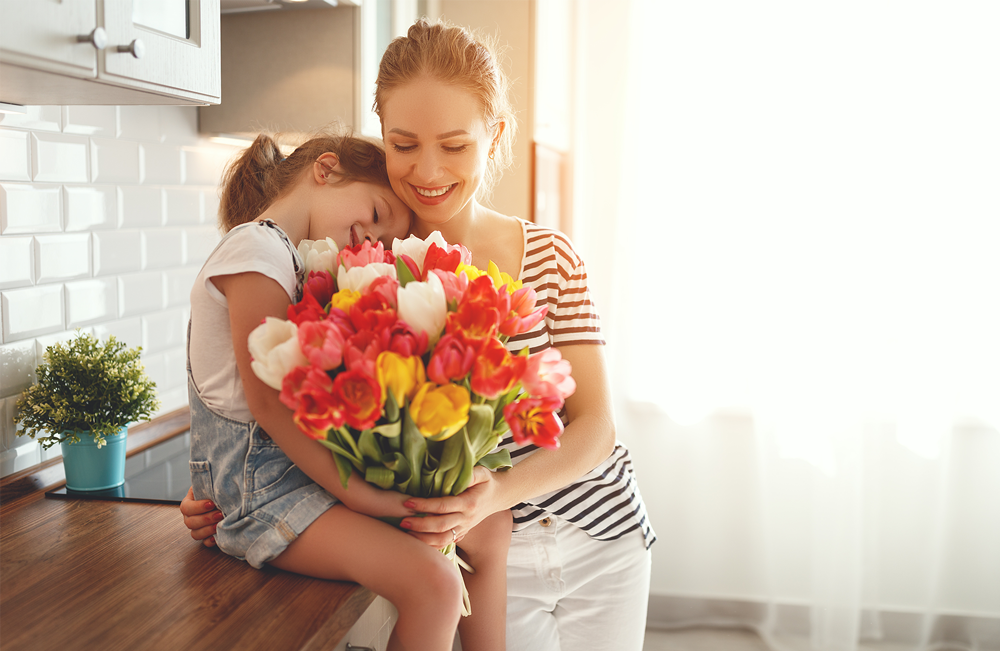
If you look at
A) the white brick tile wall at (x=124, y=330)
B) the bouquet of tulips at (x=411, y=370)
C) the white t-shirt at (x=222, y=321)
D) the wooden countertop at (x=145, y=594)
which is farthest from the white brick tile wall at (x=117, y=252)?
the bouquet of tulips at (x=411, y=370)

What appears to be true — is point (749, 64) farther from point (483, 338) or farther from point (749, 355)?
point (483, 338)

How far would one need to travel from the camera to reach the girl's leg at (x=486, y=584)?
1.16m

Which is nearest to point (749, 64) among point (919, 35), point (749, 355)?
point (919, 35)

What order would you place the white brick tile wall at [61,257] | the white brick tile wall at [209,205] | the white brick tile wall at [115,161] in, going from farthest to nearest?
the white brick tile wall at [209,205], the white brick tile wall at [115,161], the white brick tile wall at [61,257]

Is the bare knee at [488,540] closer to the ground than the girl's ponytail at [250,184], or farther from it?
closer to the ground

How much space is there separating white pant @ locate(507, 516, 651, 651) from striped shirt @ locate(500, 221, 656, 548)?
0.03 metres

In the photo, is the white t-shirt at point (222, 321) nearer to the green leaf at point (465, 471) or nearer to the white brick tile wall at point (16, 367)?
the green leaf at point (465, 471)

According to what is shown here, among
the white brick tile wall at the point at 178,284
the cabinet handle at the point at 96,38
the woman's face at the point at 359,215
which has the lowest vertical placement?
the white brick tile wall at the point at 178,284

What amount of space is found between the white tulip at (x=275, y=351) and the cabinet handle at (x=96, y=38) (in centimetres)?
45

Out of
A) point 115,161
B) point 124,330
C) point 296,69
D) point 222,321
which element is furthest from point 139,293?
point 222,321

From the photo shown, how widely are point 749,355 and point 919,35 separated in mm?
1196

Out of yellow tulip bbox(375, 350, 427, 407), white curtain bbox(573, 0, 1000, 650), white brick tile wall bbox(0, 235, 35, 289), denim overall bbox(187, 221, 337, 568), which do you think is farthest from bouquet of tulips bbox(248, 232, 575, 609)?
white curtain bbox(573, 0, 1000, 650)

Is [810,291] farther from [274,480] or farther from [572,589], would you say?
[274,480]

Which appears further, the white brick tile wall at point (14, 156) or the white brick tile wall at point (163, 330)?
the white brick tile wall at point (163, 330)
